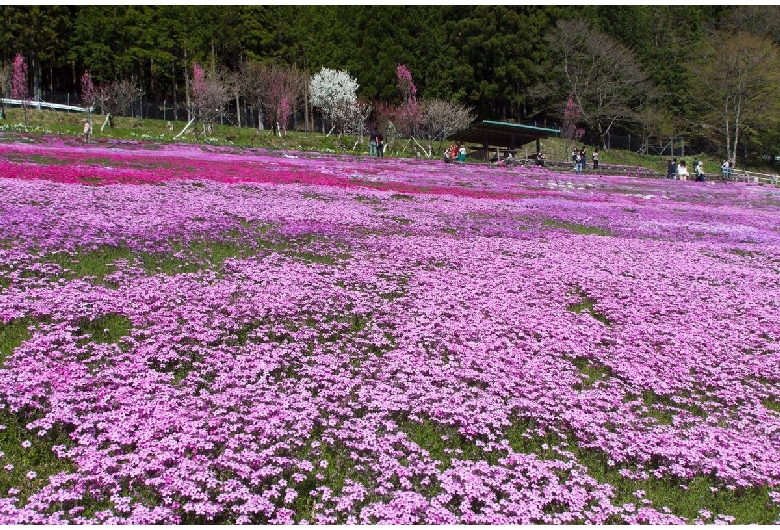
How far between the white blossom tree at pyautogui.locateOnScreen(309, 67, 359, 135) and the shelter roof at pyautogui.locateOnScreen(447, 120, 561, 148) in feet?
61.5

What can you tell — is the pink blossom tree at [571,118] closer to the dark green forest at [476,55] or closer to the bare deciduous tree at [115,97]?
the dark green forest at [476,55]

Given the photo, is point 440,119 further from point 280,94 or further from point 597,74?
point 597,74

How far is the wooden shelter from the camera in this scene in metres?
53.1

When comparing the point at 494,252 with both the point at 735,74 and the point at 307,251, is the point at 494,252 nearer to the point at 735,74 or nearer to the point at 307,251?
the point at 307,251

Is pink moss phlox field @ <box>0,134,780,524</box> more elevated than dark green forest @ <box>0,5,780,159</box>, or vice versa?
dark green forest @ <box>0,5,780,159</box>

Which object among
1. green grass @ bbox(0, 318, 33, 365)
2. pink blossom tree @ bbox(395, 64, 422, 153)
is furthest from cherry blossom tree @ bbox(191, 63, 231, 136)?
green grass @ bbox(0, 318, 33, 365)

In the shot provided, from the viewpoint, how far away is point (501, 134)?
2232 inches

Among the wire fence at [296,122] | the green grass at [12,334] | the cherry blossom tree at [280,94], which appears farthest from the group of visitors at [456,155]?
the green grass at [12,334]

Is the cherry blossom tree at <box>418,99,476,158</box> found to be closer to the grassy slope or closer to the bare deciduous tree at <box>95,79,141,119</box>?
the grassy slope

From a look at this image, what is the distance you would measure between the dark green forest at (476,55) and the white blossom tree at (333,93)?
357 centimetres

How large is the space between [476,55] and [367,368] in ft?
279

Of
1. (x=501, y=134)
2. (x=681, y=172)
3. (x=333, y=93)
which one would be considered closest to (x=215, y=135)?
(x=333, y=93)

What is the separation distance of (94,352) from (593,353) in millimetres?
7613

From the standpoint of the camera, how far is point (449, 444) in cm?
695
